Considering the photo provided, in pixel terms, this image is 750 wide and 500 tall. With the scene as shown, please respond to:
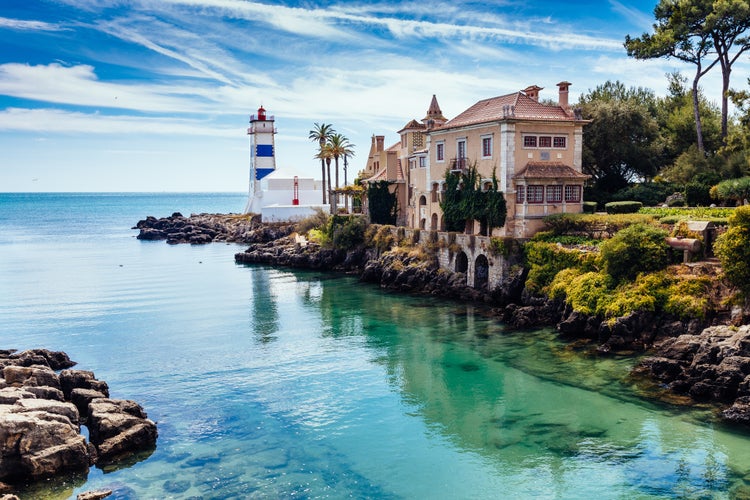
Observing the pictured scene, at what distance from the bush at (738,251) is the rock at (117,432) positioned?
1122 inches

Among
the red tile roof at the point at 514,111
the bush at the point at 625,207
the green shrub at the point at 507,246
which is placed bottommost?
the green shrub at the point at 507,246

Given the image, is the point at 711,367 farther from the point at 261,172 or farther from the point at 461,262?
the point at 261,172

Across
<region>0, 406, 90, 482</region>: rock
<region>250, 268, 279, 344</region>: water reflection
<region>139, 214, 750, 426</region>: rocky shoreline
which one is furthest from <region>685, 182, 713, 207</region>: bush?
<region>0, 406, 90, 482</region>: rock

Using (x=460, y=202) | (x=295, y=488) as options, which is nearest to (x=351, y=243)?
(x=460, y=202)

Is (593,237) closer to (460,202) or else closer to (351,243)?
(460,202)

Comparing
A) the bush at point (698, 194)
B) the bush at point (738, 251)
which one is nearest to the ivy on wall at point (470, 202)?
the bush at point (698, 194)

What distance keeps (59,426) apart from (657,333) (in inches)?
1144

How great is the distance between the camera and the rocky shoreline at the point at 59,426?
68.7 ft

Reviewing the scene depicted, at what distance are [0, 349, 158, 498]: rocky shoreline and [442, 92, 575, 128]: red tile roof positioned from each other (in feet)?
114

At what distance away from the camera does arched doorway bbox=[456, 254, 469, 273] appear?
52438 millimetres

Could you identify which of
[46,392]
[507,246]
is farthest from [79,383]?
[507,246]

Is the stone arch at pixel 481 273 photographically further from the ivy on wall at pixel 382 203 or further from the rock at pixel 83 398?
the rock at pixel 83 398

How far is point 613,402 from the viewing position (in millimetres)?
26906

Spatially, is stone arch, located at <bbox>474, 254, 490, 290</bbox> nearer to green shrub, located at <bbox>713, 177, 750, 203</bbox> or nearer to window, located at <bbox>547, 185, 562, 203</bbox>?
window, located at <bbox>547, 185, 562, 203</bbox>
